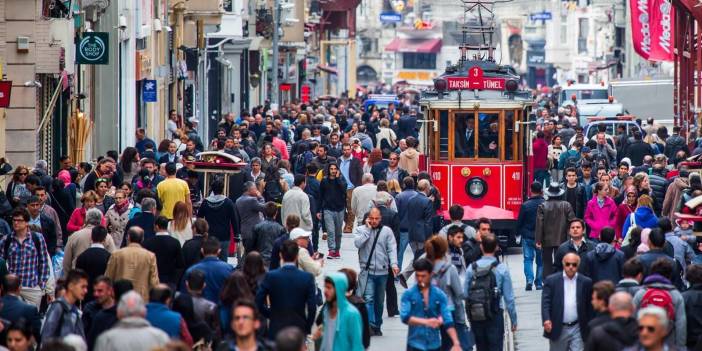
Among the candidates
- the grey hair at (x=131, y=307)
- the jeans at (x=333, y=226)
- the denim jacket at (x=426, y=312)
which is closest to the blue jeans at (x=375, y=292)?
the denim jacket at (x=426, y=312)

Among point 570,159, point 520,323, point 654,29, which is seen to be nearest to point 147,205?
point 520,323

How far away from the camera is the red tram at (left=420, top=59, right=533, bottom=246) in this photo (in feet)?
91.3

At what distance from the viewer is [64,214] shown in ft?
76.1

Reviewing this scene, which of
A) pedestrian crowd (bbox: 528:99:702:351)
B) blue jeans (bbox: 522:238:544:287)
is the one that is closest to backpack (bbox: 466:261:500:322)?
pedestrian crowd (bbox: 528:99:702:351)

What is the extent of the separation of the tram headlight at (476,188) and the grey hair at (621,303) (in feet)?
46.9

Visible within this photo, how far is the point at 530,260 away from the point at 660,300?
8589 millimetres

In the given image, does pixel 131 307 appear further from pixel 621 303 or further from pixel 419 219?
pixel 419 219

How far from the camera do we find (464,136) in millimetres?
28031

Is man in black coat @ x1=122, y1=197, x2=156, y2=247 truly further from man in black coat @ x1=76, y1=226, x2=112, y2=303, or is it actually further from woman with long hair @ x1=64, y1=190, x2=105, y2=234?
man in black coat @ x1=76, y1=226, x2=112, y2=303

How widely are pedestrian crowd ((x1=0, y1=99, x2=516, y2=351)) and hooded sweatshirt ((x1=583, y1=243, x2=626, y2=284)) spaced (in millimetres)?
1017

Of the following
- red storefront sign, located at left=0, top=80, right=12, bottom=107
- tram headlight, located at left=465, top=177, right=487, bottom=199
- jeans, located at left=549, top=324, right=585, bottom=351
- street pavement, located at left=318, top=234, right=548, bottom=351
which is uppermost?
red storefront sign, located at left=0, top=80, right=12, bottom=107

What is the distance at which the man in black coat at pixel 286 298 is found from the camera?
50.3 ft

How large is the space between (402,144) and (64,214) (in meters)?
10.8

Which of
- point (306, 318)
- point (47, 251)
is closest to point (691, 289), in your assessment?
point (306, 318)
